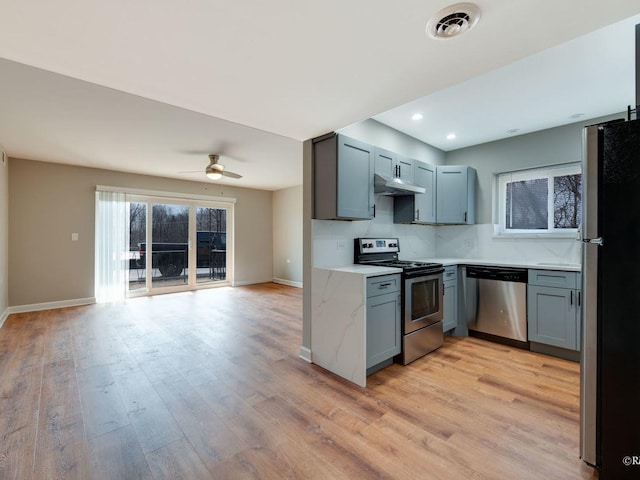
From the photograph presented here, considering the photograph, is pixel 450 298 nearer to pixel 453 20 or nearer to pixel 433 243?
pixel 433 243

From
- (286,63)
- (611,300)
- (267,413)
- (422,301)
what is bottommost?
(267,413)

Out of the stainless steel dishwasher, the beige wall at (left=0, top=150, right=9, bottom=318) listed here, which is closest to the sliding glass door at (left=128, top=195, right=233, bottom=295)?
the beige wall at (left=0, top=150, right=9, bottom=318)

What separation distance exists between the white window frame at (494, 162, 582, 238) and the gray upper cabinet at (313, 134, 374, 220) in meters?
2.24

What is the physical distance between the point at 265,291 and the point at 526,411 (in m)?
5.30

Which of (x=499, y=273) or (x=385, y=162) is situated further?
(x=499, y=273)

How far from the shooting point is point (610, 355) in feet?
4.68

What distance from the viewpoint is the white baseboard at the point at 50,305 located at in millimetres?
4748

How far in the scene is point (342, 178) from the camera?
8.99 feet

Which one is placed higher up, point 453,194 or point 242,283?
point 453,194

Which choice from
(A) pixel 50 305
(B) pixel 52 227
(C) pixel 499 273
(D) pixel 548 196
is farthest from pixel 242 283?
(D) pixel 548 196

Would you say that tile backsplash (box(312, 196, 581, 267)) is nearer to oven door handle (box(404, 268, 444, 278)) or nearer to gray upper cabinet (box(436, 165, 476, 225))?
gray upper cabinet (box(436, 165, 476, 225))

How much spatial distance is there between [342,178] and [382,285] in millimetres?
1041

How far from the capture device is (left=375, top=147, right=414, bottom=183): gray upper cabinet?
3.14 metres

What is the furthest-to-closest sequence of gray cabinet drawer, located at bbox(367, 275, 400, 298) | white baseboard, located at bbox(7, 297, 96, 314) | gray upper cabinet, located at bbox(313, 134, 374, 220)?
white baseboard, located at bbox(7, 297, 96, 314) → gray upper cabinet, located at bbox(313, 134, 374, 220) → gray cabinet drawer, located at bbox(367, 275, 400, 298)
